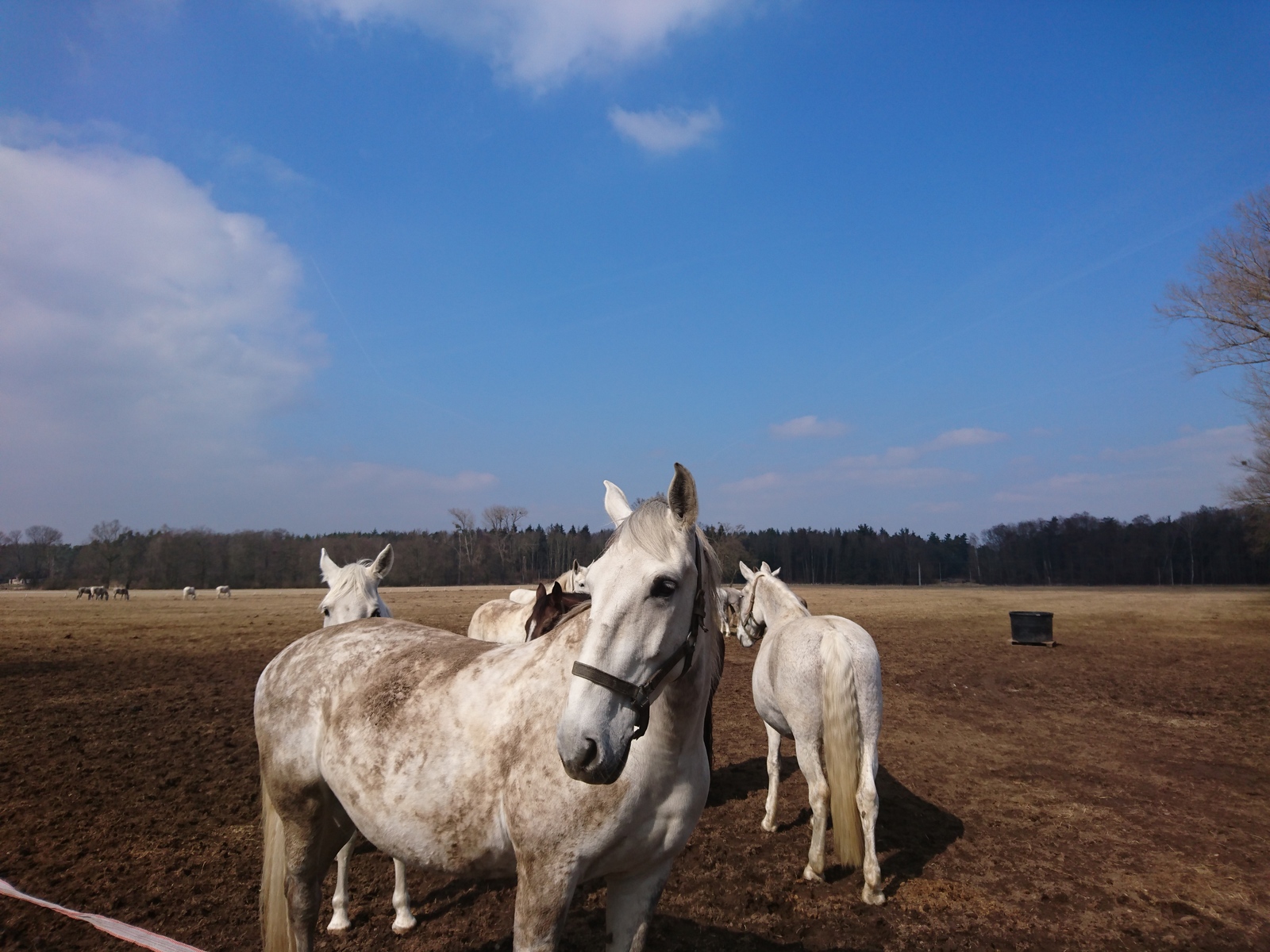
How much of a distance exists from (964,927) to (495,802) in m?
3.83

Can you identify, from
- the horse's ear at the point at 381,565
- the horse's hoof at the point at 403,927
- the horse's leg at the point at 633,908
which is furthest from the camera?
the horse's ear at the point at 381,565

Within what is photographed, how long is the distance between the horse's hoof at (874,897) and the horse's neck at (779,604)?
2.36m

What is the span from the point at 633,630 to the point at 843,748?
3.61 m

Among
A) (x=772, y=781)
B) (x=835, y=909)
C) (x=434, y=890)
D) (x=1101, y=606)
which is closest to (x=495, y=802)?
(x=434, y=890)

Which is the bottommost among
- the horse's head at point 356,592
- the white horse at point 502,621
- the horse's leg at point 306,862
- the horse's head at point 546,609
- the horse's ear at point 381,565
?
the horse's leg at point 306,862

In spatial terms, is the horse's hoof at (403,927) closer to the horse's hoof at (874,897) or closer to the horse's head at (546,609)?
the horse's head at (546,609)

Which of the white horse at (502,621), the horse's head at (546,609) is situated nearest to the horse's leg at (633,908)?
the horse's head at (546,609)

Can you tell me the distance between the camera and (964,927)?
421 cm

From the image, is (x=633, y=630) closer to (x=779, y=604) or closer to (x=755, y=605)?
(x=779, y=604)

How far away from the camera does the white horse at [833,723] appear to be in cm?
468

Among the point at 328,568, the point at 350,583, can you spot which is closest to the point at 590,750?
the point at 350,583

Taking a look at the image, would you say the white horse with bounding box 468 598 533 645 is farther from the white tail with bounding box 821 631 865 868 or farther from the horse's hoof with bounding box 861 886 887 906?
the horse's hoof with bounding box 861 886 887 906

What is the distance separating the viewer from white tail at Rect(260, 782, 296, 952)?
2.97m

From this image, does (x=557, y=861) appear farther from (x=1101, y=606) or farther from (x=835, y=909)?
(x=1101, y=606)
